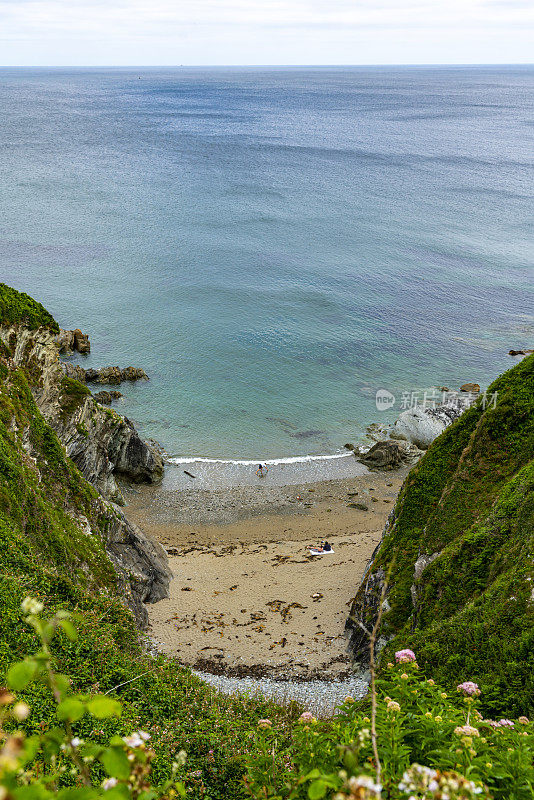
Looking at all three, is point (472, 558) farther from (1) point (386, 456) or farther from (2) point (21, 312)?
(1) point (386, 456)

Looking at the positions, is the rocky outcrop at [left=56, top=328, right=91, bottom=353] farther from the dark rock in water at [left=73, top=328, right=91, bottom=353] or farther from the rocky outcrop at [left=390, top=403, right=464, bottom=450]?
the rocky outcrop at [left=390, top=403, right=464, bottom=450]

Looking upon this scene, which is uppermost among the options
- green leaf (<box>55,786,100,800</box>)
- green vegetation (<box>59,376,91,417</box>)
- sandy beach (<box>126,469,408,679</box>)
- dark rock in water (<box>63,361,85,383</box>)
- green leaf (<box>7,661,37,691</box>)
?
green leaf (<box>7,661,37,691</box>)

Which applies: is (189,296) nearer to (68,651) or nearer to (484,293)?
(484,293)

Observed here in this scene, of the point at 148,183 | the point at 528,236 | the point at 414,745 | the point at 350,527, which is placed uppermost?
the point at 148,183

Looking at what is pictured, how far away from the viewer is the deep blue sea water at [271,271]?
150 feet

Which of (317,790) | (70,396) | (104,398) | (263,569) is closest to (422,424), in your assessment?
(263,569)

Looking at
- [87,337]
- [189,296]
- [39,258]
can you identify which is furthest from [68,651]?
[39,258]

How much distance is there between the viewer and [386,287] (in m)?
62.3

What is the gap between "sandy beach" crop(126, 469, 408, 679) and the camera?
21359mm

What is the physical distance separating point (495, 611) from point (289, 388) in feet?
109

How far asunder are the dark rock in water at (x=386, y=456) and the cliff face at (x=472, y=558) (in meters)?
16.2

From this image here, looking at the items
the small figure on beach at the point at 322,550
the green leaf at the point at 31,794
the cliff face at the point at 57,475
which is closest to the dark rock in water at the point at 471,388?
the small figure on beach at the point at 322,550

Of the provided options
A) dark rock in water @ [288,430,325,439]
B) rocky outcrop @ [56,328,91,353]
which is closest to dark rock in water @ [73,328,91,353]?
rocky outcrop @ [56,328,91,353]

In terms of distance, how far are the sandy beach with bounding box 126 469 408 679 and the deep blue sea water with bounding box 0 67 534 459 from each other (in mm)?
5669
